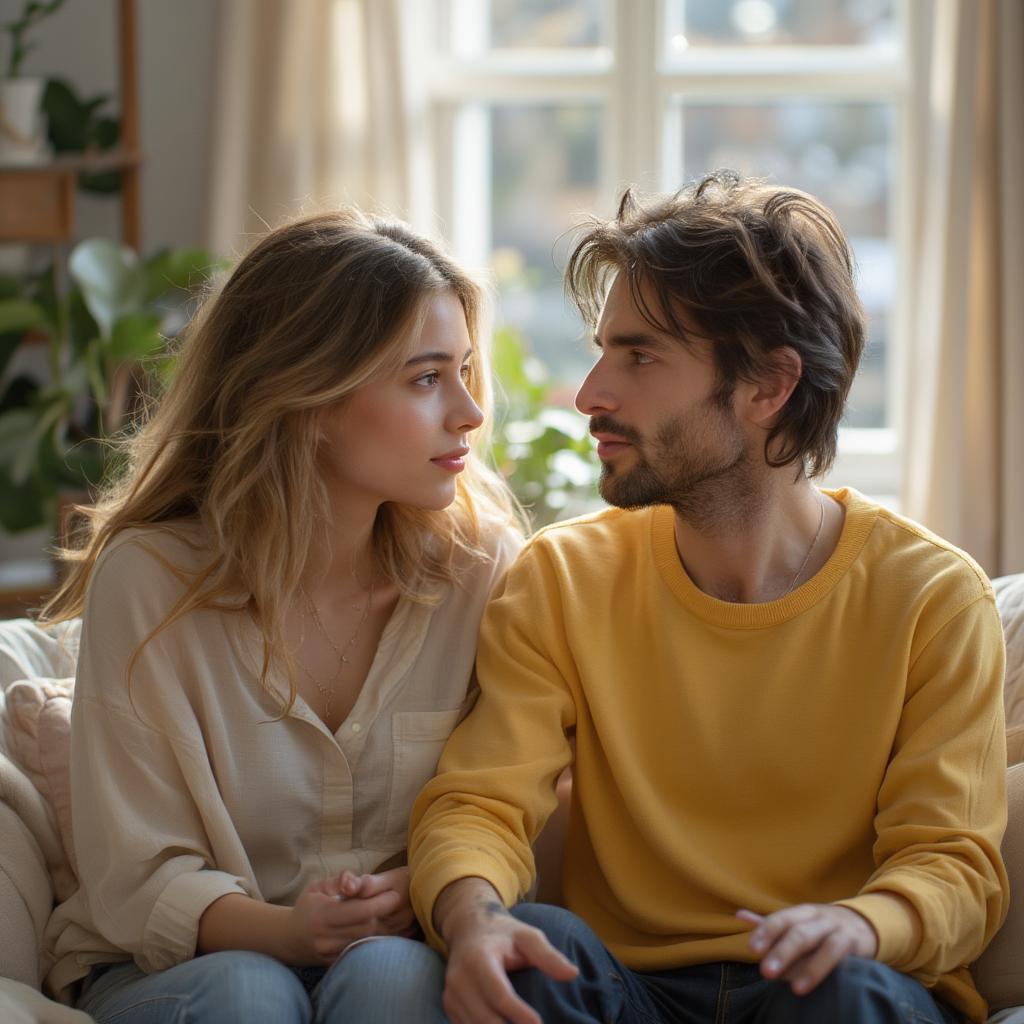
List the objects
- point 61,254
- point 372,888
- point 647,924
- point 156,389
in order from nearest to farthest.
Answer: point 372,888
point 647,924
point 156,389
point 61,254

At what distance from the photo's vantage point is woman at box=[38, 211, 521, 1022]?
1.54 meters

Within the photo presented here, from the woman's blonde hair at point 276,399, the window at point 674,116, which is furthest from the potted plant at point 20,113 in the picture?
the woman's blonde hair at point 276,399

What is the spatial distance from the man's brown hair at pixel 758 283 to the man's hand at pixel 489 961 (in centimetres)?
64

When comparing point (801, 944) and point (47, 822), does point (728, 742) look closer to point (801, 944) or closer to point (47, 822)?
point (801, 944)

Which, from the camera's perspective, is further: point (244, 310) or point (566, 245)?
point (566, 245)

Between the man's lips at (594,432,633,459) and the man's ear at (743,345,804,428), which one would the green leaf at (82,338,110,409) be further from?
the man's ear at (743,345,804,428)

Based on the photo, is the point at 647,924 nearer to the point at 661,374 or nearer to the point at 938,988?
the point at 938,988

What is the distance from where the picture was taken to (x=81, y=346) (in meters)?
3.32

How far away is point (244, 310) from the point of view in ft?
5.55

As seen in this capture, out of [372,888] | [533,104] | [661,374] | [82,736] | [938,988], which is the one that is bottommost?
[938,988]

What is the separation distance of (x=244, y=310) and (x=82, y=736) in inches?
20.9

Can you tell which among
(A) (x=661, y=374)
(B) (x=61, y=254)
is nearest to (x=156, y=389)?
(B) (x=61, y=254)

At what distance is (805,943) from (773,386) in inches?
25.5

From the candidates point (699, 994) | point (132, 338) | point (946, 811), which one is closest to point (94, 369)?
point (132, 338)
